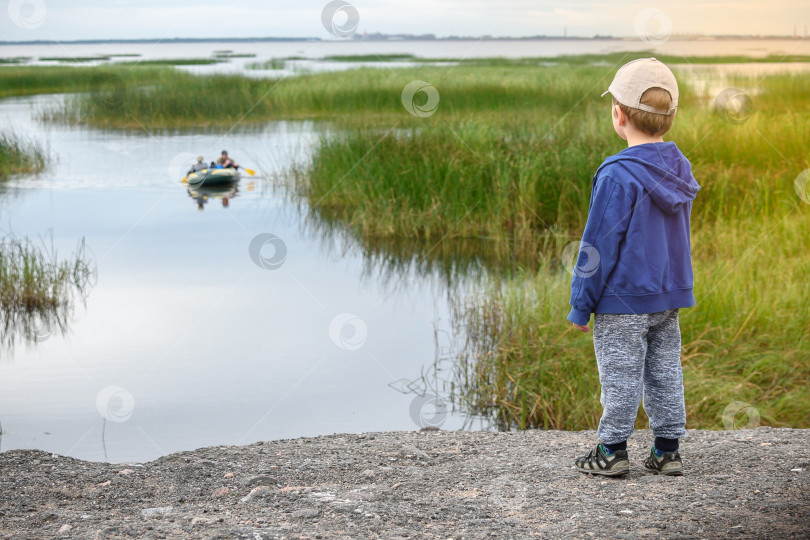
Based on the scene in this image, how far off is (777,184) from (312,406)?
726 centimetres

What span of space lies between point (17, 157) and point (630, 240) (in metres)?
19.6

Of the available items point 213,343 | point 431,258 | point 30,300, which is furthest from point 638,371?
point 431,258

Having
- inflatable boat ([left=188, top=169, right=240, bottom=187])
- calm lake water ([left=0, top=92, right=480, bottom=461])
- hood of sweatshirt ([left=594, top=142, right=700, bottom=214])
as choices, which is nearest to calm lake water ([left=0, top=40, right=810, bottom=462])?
calm lake water ([left=0, top=92, right=480, bottom=461])

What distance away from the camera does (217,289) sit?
1160 cm

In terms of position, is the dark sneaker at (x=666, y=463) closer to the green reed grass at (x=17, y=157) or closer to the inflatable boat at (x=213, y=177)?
the inflatable boat at (x=213, y=177)

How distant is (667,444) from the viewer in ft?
12.9

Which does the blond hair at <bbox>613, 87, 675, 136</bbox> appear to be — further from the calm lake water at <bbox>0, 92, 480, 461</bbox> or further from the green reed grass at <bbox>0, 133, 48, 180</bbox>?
the green reed grass at <bbox>0, 133, 48, 180</bbox>

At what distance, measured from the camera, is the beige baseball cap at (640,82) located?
11.9 ft

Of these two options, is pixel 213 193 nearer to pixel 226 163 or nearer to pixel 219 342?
pixel 226 163

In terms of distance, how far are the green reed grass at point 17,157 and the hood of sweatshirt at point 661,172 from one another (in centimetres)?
1832

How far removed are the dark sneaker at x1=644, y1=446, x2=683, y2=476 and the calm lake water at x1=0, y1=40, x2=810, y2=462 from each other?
270cm

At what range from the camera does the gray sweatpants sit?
12.2 feet

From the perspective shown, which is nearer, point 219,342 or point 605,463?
point 605,463

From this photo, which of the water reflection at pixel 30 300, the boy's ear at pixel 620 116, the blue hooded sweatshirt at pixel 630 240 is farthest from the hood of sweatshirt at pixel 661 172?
the water reflection at pixel 30 300
